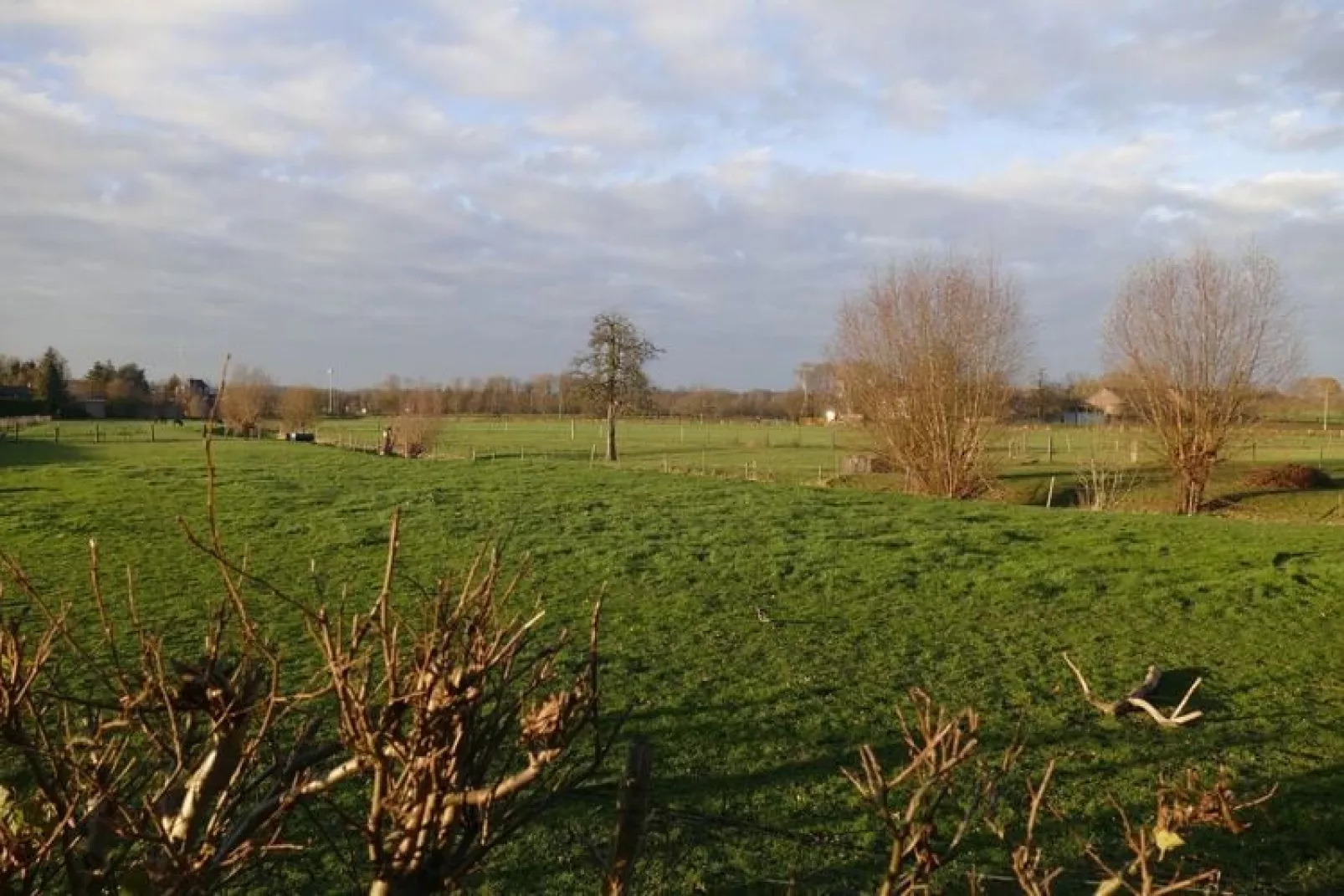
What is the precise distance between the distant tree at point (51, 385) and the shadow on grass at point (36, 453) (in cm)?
3740

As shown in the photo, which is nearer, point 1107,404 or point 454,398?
point 1107,404

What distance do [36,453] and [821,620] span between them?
34.2 meters

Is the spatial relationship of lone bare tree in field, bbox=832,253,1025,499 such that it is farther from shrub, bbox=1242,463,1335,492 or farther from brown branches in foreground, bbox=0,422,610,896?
brown branches in foreground, bbox=0,422,610,896

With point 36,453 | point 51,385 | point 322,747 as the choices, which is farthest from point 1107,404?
point 51,385

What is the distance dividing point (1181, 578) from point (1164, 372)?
1731cm

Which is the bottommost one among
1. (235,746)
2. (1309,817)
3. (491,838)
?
(1309,817)

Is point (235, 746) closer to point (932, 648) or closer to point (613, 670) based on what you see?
point (613, 670)

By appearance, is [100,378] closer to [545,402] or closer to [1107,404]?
[545,402]

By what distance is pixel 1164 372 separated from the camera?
28234mm

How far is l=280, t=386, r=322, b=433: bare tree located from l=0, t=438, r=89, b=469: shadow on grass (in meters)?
18.3

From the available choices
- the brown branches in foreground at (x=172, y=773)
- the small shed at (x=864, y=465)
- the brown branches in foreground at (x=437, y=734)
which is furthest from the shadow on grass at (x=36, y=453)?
the brown branches in foreground at (x=437, y=734)

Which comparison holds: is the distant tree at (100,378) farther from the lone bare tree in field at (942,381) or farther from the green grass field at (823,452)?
the lone bare tree in field at (942,381)

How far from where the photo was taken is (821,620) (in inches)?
422

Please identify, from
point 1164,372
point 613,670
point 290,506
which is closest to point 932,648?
point 613,670
